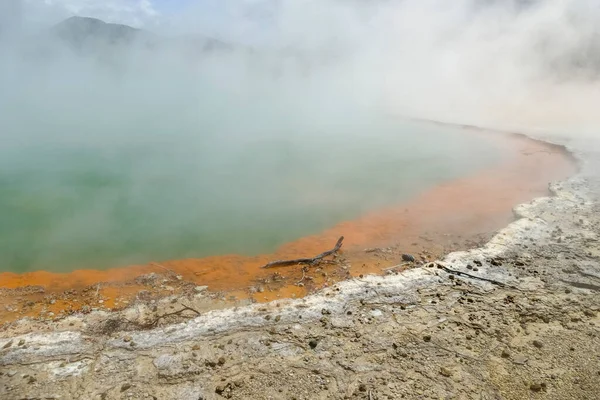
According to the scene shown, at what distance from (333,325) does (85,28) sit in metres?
A: 48.7

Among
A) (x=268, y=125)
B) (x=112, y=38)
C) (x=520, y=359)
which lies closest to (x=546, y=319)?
(x=520, y=359)

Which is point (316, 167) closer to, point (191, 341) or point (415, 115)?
point (191, 341)

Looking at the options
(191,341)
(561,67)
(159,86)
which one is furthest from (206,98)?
(561,67)

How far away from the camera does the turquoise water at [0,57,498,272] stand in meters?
4.45

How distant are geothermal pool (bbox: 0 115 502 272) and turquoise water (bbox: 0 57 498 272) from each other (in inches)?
0.9

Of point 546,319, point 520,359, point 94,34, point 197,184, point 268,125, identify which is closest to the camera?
point 520,359

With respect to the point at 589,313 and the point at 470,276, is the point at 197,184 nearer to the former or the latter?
the point at 470,276

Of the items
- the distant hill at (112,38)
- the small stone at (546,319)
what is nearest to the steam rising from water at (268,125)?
the small stone at (546,319)

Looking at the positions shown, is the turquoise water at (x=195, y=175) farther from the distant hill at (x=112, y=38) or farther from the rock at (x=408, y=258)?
the distant hill at (x=112, y=38)

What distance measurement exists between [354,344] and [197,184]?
4094 millimetres

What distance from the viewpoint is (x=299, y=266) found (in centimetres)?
375

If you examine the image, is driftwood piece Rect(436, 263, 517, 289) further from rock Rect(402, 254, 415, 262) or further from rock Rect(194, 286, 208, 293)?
rock Rect(194, 286, 208, 293)

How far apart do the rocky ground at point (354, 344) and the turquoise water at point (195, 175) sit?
1428 millimetres

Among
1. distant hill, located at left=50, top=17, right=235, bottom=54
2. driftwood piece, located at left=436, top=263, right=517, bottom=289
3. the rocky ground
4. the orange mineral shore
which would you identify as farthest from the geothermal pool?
distant hill, located at left=50, top=17, right=235, bottom=54
